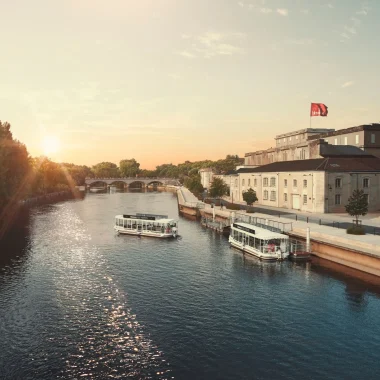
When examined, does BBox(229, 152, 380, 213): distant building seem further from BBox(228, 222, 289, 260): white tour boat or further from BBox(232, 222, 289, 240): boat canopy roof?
BBox(228, 222, 289, 260): white tour boat

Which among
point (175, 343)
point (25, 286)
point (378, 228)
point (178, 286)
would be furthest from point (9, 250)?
point (378, 228)

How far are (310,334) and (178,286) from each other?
1680 cm

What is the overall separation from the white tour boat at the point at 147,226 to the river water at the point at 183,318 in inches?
591

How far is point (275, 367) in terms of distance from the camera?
2694 centimetres

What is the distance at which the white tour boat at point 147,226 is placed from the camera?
2992 inches

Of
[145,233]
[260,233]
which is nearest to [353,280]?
[260,233]

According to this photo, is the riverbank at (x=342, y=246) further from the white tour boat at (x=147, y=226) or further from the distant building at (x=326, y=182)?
the white tour boat at (x=147, y=226)

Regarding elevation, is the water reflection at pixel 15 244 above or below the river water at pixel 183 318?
above

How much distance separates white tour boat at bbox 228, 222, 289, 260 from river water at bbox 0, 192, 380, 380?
2131mm

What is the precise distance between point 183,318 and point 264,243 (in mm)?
25327

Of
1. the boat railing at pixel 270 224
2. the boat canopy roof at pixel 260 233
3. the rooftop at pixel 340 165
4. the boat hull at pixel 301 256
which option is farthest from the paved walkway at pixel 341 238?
the rooftop at pixel 340 165

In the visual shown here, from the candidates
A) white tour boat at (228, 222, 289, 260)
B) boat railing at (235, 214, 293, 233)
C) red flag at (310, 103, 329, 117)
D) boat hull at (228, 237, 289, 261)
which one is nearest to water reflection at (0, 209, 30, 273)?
boat hull at (228, 237, 289, 261)

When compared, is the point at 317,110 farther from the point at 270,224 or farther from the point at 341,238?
the point at 341,238

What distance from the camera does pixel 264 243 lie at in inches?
2260
